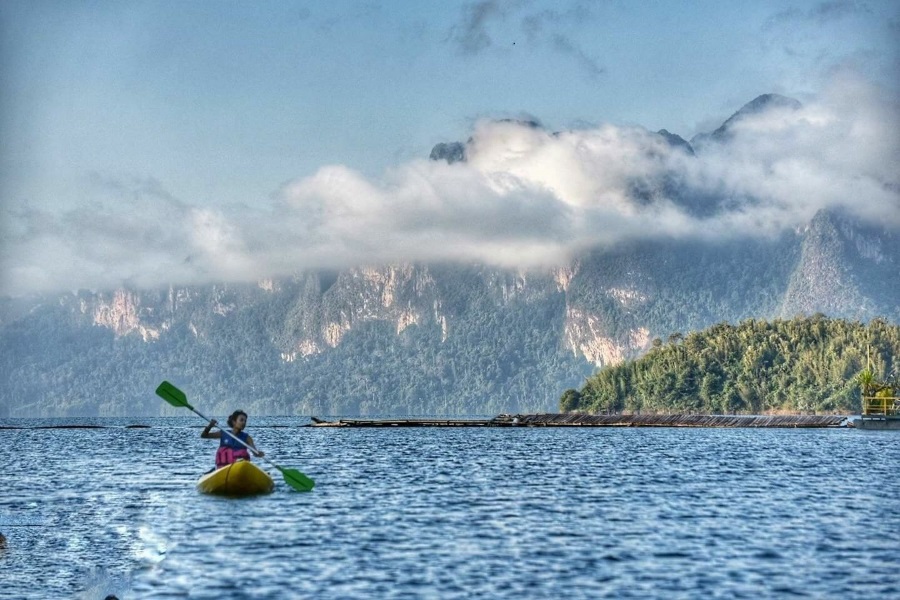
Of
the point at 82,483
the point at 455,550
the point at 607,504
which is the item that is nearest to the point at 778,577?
the point at 455,550

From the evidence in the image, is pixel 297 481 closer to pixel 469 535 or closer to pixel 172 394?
pixel 172 394

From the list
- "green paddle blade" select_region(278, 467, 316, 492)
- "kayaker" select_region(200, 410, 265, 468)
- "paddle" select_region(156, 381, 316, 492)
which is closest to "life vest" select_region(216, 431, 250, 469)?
"kayaker" select_region(200, 410, 265, 468)

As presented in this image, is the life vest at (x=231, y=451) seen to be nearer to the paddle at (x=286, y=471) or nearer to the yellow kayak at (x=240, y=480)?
the paddle at (x=286, y=471)

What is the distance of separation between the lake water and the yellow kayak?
1.18 metres

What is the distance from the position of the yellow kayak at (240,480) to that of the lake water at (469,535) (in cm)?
118

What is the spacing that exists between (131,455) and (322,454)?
21478mm

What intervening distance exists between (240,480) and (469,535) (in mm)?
20070

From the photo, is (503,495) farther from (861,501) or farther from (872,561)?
(872,561)

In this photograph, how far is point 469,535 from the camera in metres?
51.7

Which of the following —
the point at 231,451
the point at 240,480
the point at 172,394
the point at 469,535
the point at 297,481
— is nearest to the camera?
the point at 469,535

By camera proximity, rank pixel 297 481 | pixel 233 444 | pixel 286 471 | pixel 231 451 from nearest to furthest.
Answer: pixel 233 444 < pixel 231 451 < pixel 286 471 < pixel 297 481

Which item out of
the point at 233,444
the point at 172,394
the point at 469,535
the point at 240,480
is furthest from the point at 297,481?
the point at 469,535

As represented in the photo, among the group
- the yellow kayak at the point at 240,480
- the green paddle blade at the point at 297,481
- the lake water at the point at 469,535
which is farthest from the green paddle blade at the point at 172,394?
the green paddle blade at the point at 297,481

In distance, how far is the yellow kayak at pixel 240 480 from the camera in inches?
2670
